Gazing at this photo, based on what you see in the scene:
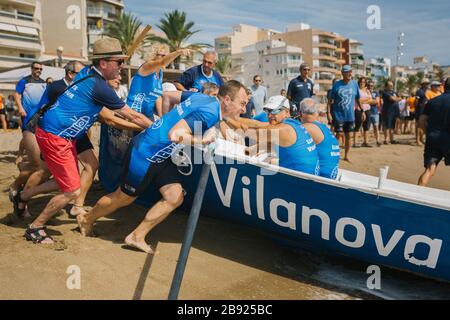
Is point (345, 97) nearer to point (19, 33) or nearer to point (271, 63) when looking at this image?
point (19, 33)

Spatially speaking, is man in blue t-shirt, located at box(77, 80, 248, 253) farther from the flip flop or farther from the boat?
the boat

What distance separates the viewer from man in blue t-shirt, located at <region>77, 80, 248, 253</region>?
331 cm

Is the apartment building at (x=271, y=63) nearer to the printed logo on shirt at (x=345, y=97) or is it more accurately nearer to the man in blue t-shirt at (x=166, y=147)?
the printed logo on shirt at (x=345, y=97)

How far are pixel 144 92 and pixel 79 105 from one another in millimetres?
1140

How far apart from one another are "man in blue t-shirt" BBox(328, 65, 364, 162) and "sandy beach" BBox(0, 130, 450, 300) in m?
4.80

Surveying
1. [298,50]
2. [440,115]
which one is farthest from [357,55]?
[440,115]

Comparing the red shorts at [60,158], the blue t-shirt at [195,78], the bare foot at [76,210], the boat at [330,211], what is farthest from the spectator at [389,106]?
the red shorts at [60,158]

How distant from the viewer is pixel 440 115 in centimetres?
511

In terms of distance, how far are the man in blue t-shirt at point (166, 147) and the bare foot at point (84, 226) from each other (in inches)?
9.3

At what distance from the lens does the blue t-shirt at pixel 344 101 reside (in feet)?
27.1

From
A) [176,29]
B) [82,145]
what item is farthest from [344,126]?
[176,29]

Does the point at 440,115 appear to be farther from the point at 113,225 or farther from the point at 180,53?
the point at 113,225
